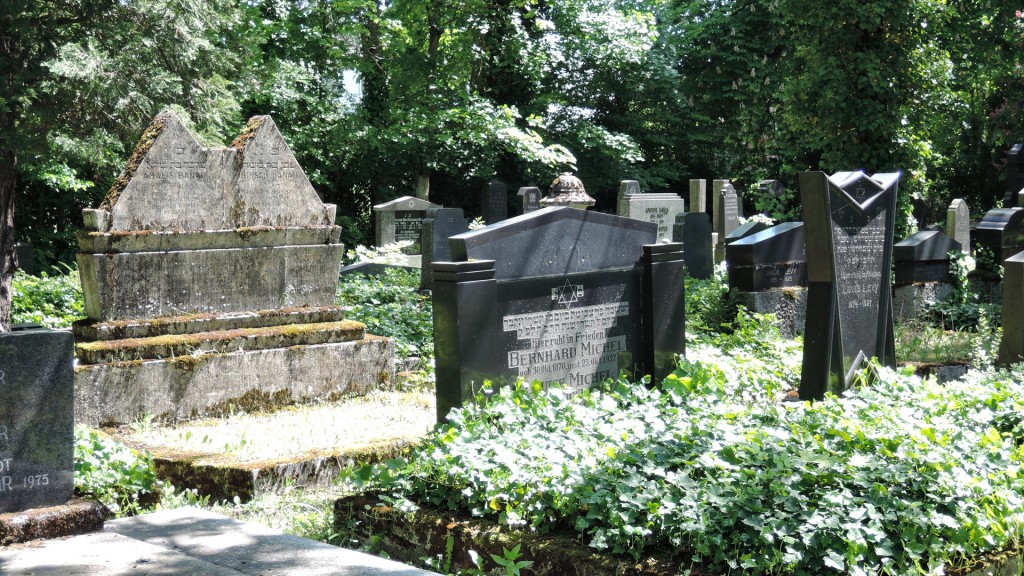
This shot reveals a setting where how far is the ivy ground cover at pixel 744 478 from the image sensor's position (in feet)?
12.5

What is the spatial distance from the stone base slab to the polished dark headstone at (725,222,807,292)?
4604mm

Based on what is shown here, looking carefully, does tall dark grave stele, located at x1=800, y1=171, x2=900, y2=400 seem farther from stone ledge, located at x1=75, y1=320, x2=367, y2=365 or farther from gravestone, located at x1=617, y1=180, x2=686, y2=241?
gravestone, located at x1=617, y1=180, x2=686, y2=241

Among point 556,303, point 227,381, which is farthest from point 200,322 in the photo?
point 556,303

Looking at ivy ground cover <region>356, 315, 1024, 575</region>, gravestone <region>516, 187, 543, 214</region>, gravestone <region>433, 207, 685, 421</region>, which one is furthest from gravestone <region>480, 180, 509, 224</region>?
ivy ground cover <region>356, 315, 1024, 575</region>

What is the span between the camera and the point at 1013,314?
→ 27.6ft

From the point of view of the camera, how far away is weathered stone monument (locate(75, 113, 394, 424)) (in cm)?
757

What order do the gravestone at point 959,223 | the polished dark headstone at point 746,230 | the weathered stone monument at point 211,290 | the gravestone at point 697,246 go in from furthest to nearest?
the gravestone at point 959,223 < the polished dark headstone at point 746,230 < the gravestone at point 697,246 < the weathered stone monument at point 211,290

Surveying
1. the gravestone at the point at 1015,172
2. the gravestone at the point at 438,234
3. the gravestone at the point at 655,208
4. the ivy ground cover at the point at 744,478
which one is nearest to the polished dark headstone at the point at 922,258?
the gravestone at the point at 438,234

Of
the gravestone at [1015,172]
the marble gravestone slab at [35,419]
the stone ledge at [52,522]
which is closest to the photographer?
the stone ledge at [52,522]

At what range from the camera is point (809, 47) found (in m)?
16.7

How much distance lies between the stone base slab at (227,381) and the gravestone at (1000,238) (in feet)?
29.7

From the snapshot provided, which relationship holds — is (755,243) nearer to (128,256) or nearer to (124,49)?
(128,256)

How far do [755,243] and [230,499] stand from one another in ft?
24.5

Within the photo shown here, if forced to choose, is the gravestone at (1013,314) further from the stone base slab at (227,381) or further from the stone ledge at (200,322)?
the stone ledge at (200,322)
